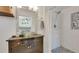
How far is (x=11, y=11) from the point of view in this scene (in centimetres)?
166

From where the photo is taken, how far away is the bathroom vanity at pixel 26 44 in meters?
1.64

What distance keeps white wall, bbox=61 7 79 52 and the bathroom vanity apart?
0.95 ft

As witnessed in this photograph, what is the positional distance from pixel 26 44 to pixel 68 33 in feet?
1.72

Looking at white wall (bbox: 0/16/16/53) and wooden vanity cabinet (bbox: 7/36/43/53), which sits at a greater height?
white wall (bbox: 0/16/16/53)

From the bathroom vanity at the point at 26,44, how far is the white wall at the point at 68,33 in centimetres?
29

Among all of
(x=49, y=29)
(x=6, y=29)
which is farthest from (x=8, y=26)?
(x=49, y=29)

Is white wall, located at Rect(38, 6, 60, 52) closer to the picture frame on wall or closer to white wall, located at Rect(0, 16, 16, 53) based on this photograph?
the picture frame on wall

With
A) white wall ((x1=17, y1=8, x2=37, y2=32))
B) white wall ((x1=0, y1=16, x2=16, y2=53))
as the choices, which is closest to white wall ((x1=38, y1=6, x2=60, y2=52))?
white wall ((x1=17, y1=8, x2=37, y2=32))

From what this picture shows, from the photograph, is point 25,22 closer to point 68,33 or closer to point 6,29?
point 6,29

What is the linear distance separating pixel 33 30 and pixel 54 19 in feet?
0.94

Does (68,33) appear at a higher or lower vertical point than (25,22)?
lower

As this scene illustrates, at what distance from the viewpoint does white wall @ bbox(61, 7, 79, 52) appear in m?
1.65

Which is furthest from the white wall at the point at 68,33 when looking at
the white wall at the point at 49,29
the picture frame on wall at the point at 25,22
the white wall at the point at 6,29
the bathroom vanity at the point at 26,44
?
the white wall at the point at 6,29

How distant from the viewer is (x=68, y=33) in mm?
1670
